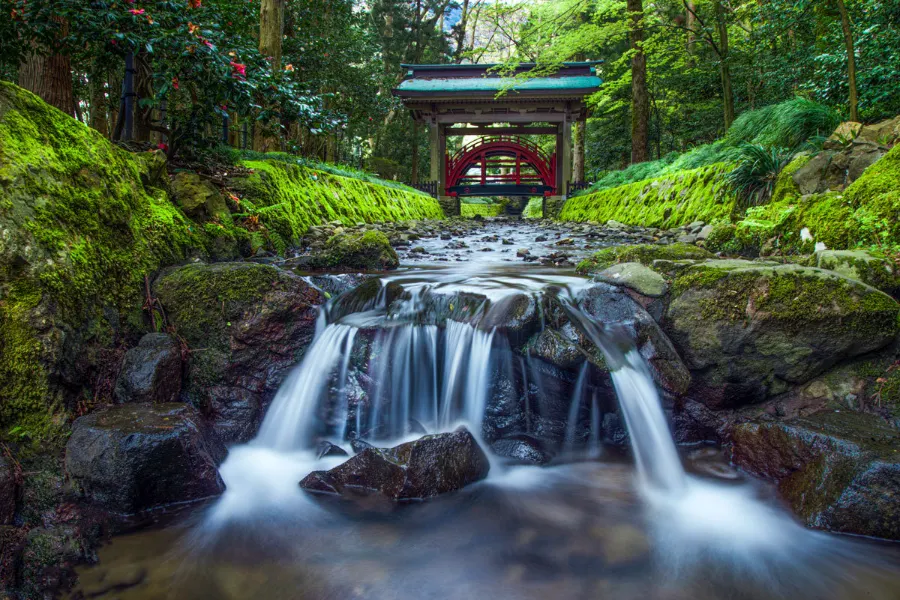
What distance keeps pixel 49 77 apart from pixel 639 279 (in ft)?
23.5

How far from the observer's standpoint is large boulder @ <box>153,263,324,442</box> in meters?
3.45

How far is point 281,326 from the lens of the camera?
147 inches

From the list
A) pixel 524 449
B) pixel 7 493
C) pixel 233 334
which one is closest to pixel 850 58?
pixel 524 449

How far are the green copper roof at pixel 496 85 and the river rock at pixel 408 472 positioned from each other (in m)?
17.3

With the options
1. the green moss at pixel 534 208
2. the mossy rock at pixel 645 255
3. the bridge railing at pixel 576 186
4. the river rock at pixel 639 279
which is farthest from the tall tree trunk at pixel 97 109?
the green moss at pixel 534 208

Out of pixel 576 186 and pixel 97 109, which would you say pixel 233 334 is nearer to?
→ pixel 97 109

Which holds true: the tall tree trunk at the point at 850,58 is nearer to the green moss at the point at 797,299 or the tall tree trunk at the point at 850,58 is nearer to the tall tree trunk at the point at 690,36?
the green moss at the point at 797,299

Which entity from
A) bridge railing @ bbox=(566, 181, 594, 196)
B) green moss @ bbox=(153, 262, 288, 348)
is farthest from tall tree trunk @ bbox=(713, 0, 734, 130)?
green moss @ bbox=(153, 262, 288, 348)

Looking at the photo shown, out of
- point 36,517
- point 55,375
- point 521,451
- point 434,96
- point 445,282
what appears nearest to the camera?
point 36,517

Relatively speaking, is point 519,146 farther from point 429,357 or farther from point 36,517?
point 36,517

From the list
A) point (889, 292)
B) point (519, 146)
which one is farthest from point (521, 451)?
point (519, 146)

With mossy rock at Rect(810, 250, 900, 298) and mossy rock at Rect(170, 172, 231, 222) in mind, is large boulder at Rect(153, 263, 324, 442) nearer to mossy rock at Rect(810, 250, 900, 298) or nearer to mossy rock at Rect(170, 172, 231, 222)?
mossy rock at Rect(170, 172, 231, 222)

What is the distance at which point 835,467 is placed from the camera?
2.43m

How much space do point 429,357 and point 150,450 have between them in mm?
2004
